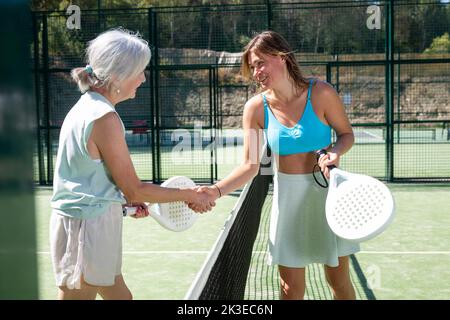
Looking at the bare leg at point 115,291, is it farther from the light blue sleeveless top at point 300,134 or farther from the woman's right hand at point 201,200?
the light blue sleeveless top at point 300,134

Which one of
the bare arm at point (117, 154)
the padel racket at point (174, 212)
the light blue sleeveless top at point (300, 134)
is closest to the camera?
the bare arm at point (117, 154)

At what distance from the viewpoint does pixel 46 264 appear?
18.3 feet

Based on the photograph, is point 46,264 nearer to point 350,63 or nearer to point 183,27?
point 350,63

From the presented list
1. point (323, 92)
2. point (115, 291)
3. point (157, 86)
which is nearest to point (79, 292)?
point (115, 291)

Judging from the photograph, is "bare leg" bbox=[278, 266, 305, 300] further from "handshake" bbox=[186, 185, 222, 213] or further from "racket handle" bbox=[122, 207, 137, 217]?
"racket handle" bbox=[122, 207, 137, 217]

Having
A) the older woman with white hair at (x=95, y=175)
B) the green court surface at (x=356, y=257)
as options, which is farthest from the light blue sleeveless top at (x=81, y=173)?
the green court surface at (x=356, y=257)

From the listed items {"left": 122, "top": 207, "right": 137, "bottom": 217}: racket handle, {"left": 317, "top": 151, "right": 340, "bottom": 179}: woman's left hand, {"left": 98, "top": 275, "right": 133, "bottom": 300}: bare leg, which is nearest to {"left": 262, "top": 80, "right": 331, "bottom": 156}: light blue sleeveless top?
{"left": 317, "top": 151, "right": 340, "bottom": 179}: woman's left hand

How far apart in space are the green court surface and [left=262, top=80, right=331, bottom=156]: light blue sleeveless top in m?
1.39

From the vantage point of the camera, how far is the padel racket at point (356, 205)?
7.99 ft

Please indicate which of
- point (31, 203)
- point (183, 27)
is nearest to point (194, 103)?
point (183, 27)

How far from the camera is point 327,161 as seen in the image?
8.77ft

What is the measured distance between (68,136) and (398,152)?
1691 centimetres

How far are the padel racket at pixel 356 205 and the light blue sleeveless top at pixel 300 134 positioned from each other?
0.21 meters

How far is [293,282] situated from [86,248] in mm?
1032
